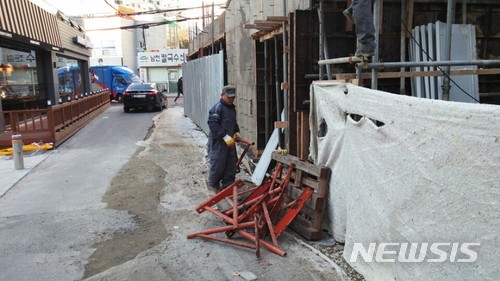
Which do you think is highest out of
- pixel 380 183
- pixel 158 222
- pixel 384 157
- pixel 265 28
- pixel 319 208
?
pixel 265 28

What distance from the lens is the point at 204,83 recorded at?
1279cm

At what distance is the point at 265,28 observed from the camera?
7090 mm

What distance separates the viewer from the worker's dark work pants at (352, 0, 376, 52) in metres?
4.43

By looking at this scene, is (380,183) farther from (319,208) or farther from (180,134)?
(180,134)

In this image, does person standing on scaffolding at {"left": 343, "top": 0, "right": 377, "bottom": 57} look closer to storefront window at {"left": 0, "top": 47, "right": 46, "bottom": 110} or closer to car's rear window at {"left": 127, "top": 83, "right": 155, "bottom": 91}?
storefront window at {"left": 0, "top": 47, "right": 46, "bottom": 110}

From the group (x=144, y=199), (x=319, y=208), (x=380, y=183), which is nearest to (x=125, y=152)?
(x=144, y=199)

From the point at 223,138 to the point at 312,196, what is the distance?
195 cm

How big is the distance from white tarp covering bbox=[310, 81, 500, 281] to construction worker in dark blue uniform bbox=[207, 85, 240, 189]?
2077 mm

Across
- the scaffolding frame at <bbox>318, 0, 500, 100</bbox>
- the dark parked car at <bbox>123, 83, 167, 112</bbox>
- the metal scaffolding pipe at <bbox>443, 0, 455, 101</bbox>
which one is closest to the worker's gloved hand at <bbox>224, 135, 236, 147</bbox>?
the scaffolding frame at <bbox>318, 0, 500, 100</bbox>

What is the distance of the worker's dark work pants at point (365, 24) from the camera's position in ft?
14.5

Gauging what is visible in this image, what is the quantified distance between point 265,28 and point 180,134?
7495mm

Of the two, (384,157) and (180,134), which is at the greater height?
(384,157)

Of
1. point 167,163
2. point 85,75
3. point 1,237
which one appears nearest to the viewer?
point 1,237

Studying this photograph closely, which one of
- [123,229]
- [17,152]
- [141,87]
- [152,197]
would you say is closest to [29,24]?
[141,87]
